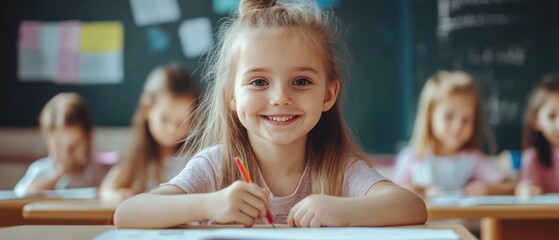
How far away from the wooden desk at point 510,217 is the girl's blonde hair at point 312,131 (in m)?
0.97

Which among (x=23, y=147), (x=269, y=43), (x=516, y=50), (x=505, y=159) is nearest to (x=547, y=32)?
(x=516, y=50)

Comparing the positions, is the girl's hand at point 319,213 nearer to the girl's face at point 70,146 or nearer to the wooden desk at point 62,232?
the wooden desk at point 62,232

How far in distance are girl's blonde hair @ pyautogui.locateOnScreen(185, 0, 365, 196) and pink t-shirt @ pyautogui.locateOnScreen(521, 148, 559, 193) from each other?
2406 millimetres

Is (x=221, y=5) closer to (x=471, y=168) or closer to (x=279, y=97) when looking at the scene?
(x=471, y=168)

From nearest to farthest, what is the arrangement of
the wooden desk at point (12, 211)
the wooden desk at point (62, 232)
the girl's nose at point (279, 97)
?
the wooden desk at point (62, 232) < the girl's nose at point (279, 97) < the wooden desk at point (12, 211)

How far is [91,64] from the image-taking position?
495 cm

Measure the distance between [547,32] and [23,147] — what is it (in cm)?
322

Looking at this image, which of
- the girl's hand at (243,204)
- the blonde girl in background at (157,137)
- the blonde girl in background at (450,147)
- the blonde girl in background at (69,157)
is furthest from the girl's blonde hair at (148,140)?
the girl's hand at (243,204)

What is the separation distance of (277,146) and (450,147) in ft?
7.93

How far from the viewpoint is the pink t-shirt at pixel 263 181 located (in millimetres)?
1518

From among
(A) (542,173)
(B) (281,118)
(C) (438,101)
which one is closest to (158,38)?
(C) (438,101)

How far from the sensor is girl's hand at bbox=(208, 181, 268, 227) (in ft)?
4.06

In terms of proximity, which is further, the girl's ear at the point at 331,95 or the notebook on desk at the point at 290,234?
the girl's ear at the point at 331,95

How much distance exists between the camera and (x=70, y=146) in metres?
3.85
